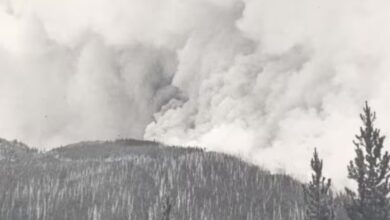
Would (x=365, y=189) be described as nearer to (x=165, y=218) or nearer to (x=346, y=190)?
(x=346, y=190)

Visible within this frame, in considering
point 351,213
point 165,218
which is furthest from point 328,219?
point 165,218

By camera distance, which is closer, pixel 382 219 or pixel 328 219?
pixel 382 219

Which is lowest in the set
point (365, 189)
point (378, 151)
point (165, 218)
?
point (165, 218)

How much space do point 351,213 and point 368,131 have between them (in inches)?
256

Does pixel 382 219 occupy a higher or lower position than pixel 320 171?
lower

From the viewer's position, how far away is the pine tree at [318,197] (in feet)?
142

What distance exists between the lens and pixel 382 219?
40375 millimetres

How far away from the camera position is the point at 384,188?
41.1 meters

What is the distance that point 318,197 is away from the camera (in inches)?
1735

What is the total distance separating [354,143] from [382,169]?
110 inches

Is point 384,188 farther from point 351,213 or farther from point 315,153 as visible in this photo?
point 315,153

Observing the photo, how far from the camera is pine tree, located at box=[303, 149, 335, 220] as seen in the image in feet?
142

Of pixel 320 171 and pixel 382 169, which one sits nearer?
pixel 382 169

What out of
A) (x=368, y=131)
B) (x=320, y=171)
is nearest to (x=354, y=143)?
(x=368, y=131)
